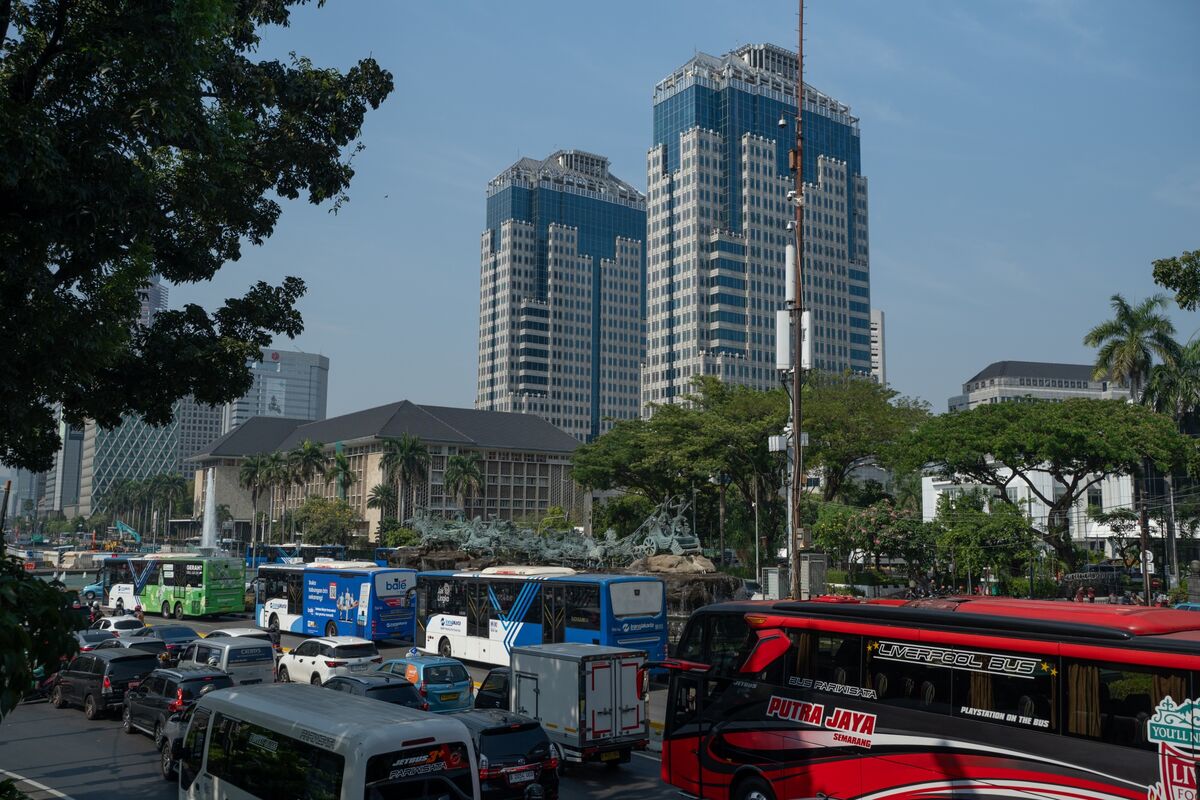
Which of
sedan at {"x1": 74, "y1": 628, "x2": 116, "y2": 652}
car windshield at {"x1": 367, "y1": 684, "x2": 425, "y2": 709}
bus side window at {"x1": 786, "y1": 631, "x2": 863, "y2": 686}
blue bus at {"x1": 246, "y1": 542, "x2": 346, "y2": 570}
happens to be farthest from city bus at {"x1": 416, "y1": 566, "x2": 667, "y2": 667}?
blue bus at {"x1": 246, "y1": 542, "x2": 346, "y2": 570}

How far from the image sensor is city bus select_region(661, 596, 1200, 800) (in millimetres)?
10359

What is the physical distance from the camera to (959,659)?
1203 cm

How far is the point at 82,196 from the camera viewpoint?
1093cm

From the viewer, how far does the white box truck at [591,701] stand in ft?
58.0

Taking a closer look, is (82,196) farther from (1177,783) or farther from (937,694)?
(1177,783)

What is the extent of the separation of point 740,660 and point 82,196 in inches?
435

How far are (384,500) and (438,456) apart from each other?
10.5m

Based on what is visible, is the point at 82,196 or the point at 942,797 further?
the point at 942,797

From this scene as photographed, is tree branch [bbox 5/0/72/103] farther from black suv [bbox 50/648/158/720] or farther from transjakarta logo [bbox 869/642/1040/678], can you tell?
black suv [bbox 50/648/158/720]

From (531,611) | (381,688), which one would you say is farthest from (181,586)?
(381,688)

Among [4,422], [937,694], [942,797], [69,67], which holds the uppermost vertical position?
[69,67]

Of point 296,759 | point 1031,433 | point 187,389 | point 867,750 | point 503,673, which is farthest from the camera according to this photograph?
point 1031,433

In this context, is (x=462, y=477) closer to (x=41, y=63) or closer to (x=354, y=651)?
(x=354, y=651)

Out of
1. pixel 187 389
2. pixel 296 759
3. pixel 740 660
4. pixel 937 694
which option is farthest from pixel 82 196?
pixel 937 694
